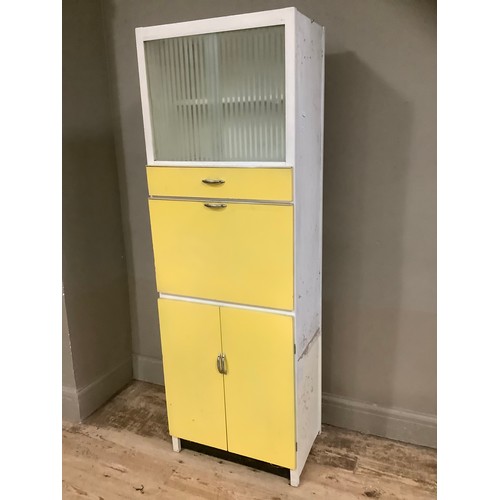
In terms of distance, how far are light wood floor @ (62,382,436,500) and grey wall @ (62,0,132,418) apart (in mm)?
293

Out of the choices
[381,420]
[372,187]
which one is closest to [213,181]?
[372,187]

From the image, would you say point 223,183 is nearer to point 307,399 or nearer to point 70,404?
point 307,399

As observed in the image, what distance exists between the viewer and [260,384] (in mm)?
1914

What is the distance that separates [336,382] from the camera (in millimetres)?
2299

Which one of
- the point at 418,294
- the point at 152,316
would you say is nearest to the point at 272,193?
the point at 418,294

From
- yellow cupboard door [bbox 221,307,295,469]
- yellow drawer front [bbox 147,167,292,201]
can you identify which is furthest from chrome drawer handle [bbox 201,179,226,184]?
yellow cupboard door [bbox 221,307,295,469]

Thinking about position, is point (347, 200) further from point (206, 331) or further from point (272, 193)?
point (206, 331)

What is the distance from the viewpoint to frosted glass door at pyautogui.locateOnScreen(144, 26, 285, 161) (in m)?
1.66

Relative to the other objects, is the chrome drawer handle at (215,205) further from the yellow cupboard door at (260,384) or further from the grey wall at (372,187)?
the grey wall at (372,187)

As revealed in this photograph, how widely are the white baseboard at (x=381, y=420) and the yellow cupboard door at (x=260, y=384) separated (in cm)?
47

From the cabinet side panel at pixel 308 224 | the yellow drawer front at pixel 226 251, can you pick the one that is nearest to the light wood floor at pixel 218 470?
the cabinet side panel at pixel 308 224

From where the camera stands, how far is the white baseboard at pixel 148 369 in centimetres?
274

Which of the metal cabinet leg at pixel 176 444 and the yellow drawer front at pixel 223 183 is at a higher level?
the yellow drawer front at pixel 223 183

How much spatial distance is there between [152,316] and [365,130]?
1550 millimetres
